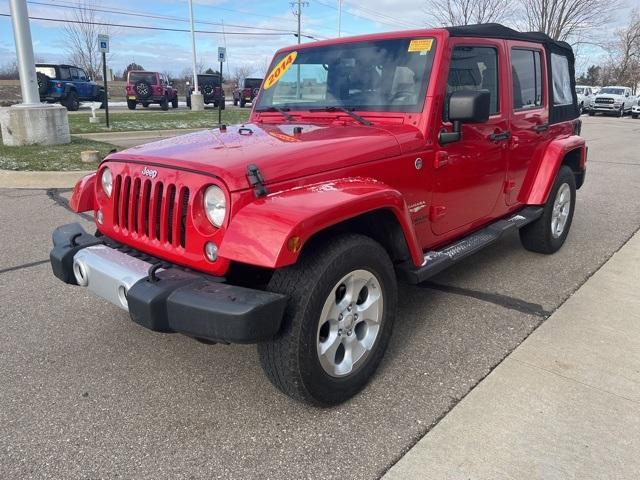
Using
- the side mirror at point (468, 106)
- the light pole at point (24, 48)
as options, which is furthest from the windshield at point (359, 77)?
the light pole at point (24, 48)

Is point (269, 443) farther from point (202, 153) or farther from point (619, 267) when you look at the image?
point (619, 267)

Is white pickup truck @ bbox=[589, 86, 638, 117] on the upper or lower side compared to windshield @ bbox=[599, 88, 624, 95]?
lower

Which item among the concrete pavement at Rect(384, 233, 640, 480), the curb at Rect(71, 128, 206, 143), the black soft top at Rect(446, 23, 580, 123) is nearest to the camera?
the concrete pavement at Rect(384, 233, 640, 480)

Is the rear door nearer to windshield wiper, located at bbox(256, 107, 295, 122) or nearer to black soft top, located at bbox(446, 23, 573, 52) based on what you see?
black soft top, located at bbox(446, 23, 573, 52)

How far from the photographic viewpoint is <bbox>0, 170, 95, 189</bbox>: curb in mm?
7633

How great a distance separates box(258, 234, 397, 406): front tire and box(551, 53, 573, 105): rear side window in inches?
124

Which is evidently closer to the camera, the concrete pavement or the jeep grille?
the concrete pavement

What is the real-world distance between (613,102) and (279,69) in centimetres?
3316

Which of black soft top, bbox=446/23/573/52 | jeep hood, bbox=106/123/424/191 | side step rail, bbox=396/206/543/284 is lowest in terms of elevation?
side step rail, bbox=396/206/543/284

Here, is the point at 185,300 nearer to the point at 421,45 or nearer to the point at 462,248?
the point at 462,248

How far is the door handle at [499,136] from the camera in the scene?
12.2 feet

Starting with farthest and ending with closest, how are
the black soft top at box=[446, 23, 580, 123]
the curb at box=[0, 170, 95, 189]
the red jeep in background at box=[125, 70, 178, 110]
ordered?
the red jeep in background at box=[125, 70, 178, 110] → the curb at box=[0, 170, 95, 189] → the black soft top at box=[446, 23, 580, 123]

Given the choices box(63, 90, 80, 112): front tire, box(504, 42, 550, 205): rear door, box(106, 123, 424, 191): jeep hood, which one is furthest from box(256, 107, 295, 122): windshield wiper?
box(63, 90, 80, 112): front tire

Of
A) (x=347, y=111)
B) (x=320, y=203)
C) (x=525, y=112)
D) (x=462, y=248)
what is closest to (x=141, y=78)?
(x=525, y=112)
